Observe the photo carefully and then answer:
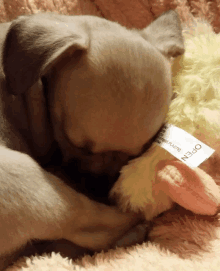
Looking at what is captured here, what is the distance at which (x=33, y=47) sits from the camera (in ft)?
4.21

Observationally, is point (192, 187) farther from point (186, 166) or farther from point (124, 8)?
point (124, 8)

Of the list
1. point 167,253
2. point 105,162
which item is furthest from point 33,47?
point 167,253

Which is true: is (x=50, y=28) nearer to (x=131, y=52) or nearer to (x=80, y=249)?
(x=131, y=52)

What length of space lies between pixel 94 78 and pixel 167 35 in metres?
0.54

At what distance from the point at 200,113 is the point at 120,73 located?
15.5 inches

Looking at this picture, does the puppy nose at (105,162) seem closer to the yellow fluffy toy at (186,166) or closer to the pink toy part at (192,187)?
the yellow fluffy toy at (186,166)

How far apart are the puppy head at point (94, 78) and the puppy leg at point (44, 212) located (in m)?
0.25

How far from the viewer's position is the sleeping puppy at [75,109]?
1.24 m

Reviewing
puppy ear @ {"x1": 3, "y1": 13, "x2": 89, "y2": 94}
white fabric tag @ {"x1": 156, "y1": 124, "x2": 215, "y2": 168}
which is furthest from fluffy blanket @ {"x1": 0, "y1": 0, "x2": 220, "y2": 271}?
puppy ear @ {"x1": 3, "y1": 13, "x2": 89, "y2": 94}

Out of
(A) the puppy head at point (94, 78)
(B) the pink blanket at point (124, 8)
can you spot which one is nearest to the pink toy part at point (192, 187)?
(A) the puppy head at point (94, 78)

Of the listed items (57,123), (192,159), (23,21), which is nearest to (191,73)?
(192,159)

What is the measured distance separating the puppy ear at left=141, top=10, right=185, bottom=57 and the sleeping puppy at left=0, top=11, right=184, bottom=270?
0.10 metres

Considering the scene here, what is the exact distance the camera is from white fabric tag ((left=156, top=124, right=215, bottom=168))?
1.27 metres

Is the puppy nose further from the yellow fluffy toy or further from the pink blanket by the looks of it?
the pink blanket
